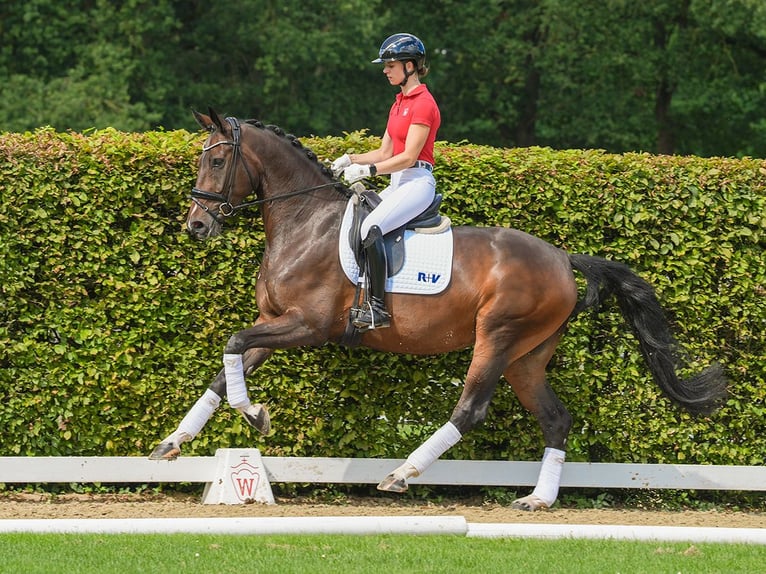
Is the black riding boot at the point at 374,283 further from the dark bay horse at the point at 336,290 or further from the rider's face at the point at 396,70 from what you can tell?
the rider's face at the point at 396,70

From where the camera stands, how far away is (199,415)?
7730 millimetres

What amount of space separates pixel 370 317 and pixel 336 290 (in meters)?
0.32

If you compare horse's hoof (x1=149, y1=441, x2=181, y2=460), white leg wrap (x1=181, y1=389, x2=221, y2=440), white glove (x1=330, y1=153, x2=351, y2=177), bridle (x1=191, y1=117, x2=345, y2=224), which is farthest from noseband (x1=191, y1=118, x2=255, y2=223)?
horse's hoof (x1=149, y1=441, x2=181, y2=460)

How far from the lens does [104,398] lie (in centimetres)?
849

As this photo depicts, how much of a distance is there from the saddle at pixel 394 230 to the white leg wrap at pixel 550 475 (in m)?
1.90

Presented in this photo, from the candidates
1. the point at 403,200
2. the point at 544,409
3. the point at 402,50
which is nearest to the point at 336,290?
the point at 403,200

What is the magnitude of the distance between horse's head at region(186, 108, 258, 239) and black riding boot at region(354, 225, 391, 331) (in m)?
1.00

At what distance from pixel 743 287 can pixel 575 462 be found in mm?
1979

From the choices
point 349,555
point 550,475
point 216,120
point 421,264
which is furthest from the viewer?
point 550,475

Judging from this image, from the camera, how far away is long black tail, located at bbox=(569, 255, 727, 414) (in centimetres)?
838

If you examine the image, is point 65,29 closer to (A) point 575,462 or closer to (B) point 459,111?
(B) point 459,111

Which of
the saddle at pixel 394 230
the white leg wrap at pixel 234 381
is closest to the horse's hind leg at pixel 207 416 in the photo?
the white leg wrap at pixel 234 381

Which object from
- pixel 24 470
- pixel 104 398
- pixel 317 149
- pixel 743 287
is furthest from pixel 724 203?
pixel 24 470

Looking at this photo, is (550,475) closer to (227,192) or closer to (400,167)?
(400,167)
